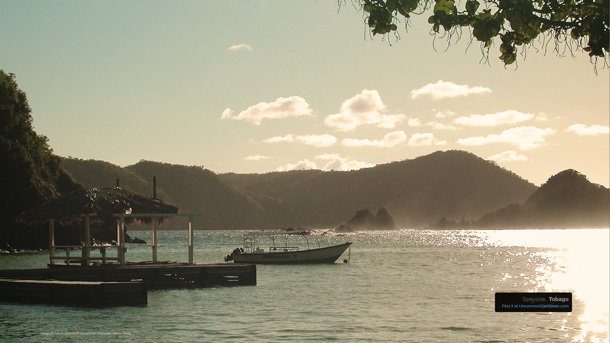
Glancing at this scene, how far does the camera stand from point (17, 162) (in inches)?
2990

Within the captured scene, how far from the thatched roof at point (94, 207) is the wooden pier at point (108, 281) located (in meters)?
2.36

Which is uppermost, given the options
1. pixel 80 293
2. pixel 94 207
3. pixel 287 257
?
pixel 94 207

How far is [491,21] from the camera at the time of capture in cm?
800

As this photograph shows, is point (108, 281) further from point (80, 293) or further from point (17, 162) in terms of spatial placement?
point (17, 162)

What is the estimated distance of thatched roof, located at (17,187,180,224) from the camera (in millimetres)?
34844

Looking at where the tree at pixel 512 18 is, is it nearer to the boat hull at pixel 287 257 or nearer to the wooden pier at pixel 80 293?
the wooden pier at pixel 80 293

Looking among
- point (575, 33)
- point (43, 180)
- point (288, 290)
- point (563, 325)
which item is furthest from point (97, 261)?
point (43, 180)

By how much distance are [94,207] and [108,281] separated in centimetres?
350

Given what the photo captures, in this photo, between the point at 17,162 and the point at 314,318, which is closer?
the point at 314,318

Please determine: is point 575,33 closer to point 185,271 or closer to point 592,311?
point 592,311

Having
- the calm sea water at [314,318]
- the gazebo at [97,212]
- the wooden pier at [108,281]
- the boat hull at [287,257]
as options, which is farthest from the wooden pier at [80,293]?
the boat hull at [287,257]

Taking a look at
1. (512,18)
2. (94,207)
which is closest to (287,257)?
(94,207)

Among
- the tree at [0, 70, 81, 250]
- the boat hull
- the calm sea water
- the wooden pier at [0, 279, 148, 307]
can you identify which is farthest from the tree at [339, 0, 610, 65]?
the tree at [0, 70, 81, 250]

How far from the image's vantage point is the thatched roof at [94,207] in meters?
34.8
